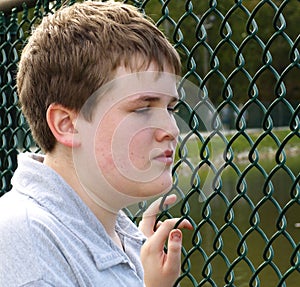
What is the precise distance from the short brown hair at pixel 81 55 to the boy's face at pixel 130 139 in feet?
0.11

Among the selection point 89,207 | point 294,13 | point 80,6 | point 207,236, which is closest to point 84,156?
point 89,207

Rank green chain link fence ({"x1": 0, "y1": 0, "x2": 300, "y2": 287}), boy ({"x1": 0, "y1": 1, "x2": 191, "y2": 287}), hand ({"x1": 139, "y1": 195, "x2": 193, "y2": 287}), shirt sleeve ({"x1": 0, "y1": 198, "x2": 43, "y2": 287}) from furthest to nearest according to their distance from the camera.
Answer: green chain link fence ({"x1": 0, "y1": 0, "x2": 300, "y2": 287})
hand ({"x1": 139, "y1": 195, "x2": 193, "y2": 287})
boy ({"x1": 0, "y1": 1, "x2": 191, "y2": 287})
shirt sleeve ({"x1": 0, "y1": 198, "x2": 43, "y2": 287})

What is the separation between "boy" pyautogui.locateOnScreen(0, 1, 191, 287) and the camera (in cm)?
151

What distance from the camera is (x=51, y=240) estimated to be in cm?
144

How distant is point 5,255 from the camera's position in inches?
54.9

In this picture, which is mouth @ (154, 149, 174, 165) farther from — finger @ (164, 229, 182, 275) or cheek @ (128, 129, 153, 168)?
finger @ (164, 229, 182, 275)

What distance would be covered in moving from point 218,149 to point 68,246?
0.90 metres

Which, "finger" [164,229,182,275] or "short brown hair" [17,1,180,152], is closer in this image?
"short brown hair" [17,1,180,152]

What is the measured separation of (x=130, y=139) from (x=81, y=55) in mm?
192

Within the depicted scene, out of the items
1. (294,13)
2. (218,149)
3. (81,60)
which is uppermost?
A: (81,60)

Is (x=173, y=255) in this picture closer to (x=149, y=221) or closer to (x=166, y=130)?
(x=149, y=221)

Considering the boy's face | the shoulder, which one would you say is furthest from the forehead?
the shoulder

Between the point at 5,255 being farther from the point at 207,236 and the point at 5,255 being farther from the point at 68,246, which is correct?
the point at 207,236

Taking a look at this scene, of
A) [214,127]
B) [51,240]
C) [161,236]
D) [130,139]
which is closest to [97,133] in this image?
[130,139]
